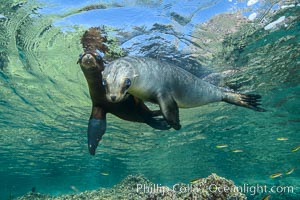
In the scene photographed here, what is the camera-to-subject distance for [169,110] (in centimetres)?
550

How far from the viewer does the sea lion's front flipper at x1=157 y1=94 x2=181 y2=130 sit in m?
5.41

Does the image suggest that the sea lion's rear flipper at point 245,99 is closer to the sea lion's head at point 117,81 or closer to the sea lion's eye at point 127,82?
the sea lion's head at point 117,81

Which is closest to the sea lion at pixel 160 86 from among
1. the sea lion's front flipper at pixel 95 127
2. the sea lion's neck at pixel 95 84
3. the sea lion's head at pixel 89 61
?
the sea lion's head at pixel 89 61

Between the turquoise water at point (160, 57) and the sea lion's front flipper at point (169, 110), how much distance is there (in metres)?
3.77

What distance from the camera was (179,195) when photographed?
640cm

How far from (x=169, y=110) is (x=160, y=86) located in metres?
0.57

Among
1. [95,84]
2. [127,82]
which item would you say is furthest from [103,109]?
[127,82]

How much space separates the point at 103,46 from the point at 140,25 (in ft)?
4.86

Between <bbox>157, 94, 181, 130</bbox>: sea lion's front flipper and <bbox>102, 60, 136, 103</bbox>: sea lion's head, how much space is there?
0.87 m

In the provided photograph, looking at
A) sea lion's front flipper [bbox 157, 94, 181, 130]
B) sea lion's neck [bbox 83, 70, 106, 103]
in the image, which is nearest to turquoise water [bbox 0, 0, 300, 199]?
sea lion's neck [bbox 83, 70, 106, 103]

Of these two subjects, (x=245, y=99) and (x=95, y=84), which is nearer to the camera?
(x=95, y=84)

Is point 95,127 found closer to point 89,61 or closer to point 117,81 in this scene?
point 89,61

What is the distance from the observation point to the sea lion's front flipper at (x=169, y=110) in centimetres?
541

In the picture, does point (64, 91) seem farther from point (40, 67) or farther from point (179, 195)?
point (179, 195)
